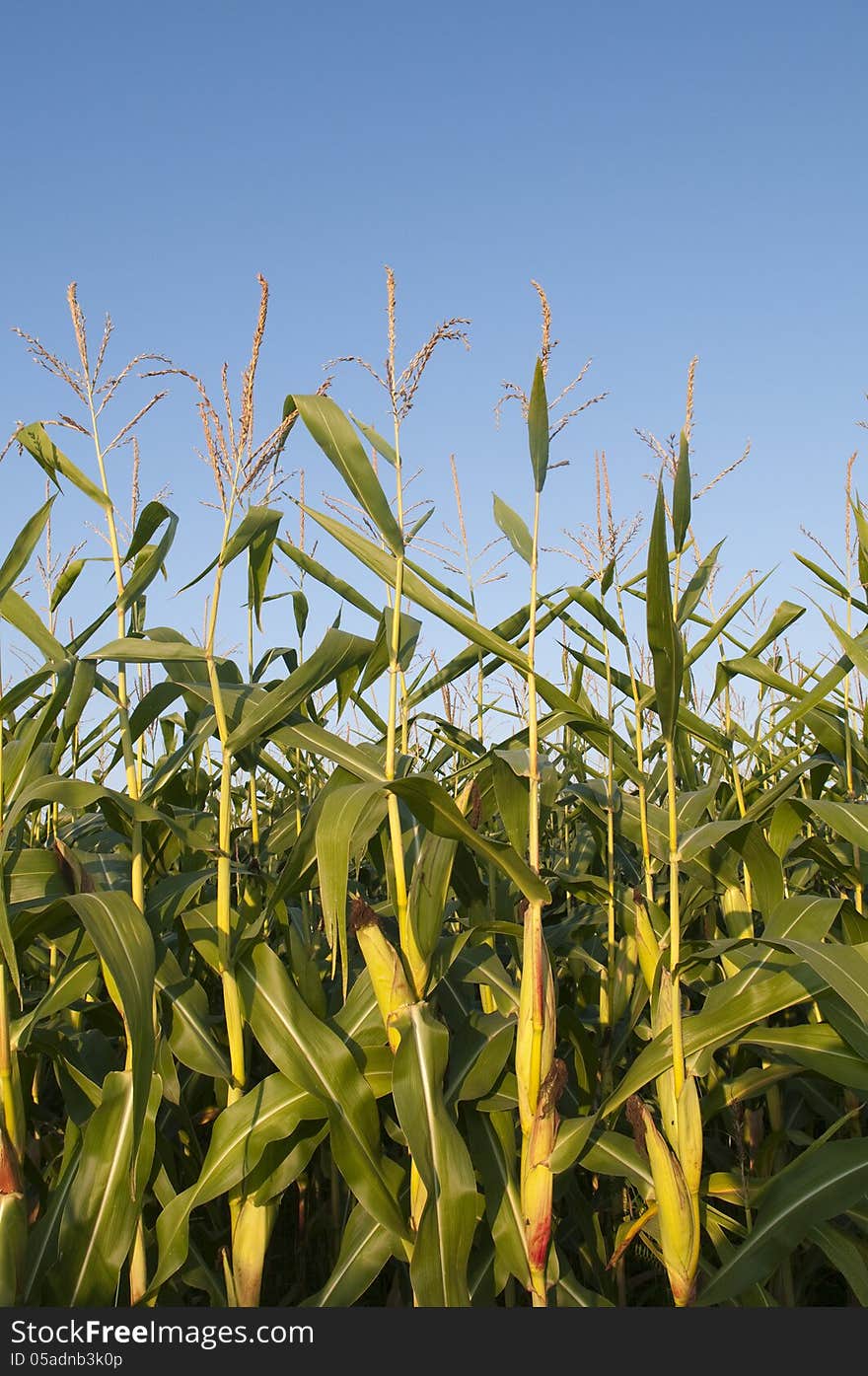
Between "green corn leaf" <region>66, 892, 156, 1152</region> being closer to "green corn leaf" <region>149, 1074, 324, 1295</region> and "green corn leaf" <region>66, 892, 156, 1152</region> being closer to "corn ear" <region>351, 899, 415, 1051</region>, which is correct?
"green corn leaf" <region>149, 1074, 324, 1295</region>

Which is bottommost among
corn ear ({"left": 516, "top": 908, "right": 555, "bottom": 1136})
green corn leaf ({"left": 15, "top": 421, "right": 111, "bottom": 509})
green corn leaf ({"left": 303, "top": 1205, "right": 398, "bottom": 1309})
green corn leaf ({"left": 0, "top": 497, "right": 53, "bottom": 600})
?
green corn leaf ({"left": 303, "top": 1205, "right": 398, "bottom": 1309})

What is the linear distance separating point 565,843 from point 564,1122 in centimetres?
281

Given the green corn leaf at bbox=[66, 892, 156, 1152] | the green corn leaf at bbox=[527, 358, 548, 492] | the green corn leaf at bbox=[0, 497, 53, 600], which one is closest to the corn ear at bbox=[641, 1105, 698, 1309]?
the green corn leaf at bbox=[66, 892, 156, 1152]

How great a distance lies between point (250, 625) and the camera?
339cm

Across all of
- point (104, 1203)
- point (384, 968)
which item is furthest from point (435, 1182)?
point (104, 1203)

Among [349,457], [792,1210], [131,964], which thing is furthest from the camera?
[349,457]

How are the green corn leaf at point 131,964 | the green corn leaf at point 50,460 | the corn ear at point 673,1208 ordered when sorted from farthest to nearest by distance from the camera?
1. the green corn leaf at point 50,460
2. the corn ear at point 673,1208
3. the green corn leaf at point 131,964

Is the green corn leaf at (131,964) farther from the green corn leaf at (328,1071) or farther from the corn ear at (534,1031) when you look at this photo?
the corn ear at (534,1031)

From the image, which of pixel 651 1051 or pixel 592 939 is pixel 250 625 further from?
pixel 651 1051

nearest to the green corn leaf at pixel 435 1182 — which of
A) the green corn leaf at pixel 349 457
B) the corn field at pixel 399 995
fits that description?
the corn field at pixel 399 995

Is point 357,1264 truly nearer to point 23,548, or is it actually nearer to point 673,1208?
point 673,1208

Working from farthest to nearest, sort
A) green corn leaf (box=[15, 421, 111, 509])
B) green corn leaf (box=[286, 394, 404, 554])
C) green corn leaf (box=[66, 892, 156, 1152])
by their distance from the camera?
green corn leaf (box=[15, 421, 111, 509]), green corn leaf (box=[286, 394, 404, 554]), green corn leaf (box=[66, 892, 156, 1152])

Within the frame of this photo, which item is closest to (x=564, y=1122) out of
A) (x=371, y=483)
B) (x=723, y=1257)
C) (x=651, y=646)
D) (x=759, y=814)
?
(x=723, y=1257)

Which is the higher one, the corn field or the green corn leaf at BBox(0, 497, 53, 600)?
the green corn leaf at BBox(0, 497, 53, 600)
